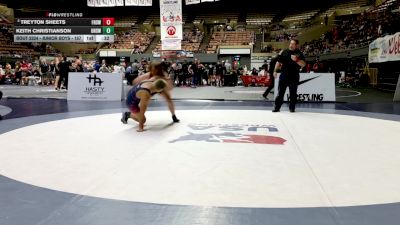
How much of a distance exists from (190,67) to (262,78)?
386cm

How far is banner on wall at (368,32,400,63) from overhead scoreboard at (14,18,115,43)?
32.8 feet

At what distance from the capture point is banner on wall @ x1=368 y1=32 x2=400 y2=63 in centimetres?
1321

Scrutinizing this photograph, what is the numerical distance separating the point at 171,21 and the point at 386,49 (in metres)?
8.22

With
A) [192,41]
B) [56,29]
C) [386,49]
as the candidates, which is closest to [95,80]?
[56,29]

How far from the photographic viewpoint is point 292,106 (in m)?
7.62

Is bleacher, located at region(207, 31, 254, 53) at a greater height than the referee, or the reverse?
bleacher, located at region(207, 31, 254, 53)

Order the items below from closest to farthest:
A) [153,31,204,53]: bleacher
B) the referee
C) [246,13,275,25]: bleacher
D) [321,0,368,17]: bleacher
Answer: the referee, [321,0,368,17]: bleacher, [153,31,204,53]: bleacher, [246,13,275,25]: bleacher

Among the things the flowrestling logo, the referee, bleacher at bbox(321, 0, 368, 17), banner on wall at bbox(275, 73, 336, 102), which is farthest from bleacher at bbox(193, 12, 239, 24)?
the flowrestling logo

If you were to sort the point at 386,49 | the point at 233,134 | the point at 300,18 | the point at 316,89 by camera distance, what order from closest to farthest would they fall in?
the point at 233,134
the point at 316,89
the point at 386,49
the point at 300,18

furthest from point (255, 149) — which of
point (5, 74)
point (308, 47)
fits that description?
point (308, 47)

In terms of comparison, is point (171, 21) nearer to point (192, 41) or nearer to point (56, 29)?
point (56, 29)

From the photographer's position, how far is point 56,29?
11820mm

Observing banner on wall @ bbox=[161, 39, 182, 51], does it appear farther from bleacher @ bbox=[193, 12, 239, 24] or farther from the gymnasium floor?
bleacher @ bbox=[193, 12, 239, 24]

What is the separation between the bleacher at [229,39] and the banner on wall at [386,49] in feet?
67.2
